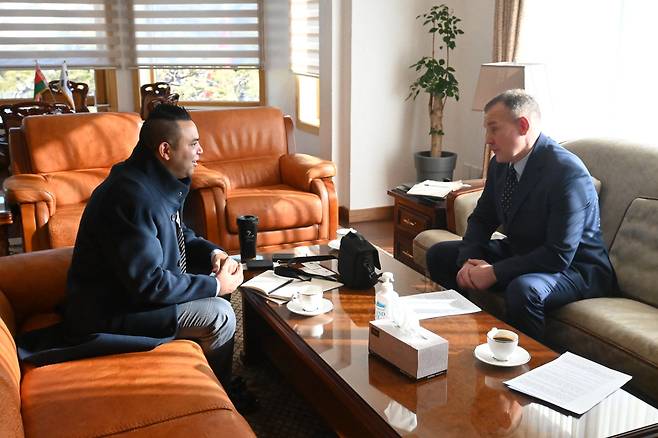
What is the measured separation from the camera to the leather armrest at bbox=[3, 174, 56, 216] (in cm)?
373

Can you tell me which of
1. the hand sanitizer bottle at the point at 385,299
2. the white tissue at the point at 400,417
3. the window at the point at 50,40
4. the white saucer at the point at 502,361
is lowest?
the white tissue at the point at 400,417

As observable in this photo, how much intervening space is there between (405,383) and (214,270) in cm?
97

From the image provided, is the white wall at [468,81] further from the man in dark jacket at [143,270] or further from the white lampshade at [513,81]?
the man in dark jacket at [143,270]

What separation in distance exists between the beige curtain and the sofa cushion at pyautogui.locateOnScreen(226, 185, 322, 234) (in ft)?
5.22

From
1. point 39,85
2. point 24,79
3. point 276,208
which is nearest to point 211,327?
point 276,208

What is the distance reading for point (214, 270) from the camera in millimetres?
2561

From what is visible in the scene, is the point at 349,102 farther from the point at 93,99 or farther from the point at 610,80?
the point at 93,99

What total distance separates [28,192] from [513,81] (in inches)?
102

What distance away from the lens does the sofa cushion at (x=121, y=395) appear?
1698 millimetres

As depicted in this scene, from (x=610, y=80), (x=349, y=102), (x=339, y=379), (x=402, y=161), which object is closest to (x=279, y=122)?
(x=349, y=102)

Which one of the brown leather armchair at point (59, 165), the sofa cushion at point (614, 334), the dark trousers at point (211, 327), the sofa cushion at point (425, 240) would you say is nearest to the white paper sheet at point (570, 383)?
the sofa cushion at point (614, 334)

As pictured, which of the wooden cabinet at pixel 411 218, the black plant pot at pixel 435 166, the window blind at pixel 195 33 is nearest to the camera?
the wooden cabinet at pixel 411 218

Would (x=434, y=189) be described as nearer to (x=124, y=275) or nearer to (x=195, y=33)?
(x=124, y=275)

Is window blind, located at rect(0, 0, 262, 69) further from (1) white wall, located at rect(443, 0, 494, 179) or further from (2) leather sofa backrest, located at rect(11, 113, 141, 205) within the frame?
(2) leather sofa backrest, located at rect(11, 113, 141, 205)
